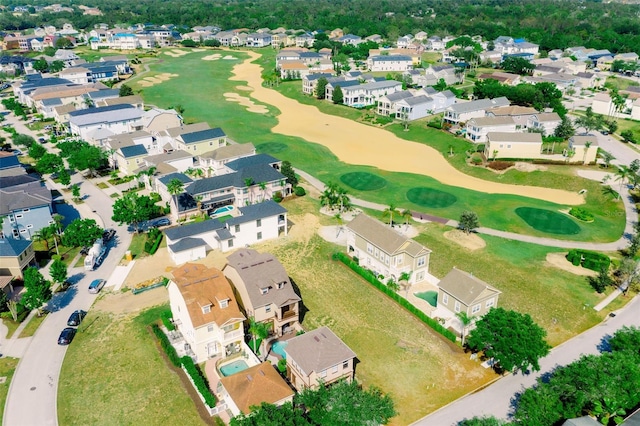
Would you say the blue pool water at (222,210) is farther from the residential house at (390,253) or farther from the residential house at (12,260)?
the residential house at (12,260)

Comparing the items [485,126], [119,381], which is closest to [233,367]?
[119,381]

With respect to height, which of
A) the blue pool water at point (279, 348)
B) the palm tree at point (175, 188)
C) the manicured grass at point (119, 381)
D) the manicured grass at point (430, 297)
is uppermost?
the palm tree at point (175, 188)

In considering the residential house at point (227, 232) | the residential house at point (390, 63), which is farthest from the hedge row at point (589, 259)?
the residential house at point (390, 63)

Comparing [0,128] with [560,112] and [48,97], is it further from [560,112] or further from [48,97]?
[560,112]

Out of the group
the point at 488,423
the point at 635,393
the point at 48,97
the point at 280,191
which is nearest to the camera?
the point at 488,423

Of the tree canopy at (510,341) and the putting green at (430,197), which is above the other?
the tree canopy at (510,341)

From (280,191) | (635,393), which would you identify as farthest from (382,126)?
(635,393)

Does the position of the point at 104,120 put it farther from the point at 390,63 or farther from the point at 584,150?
the point at 390,63
